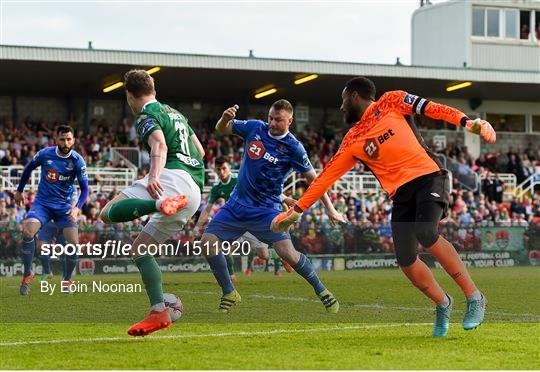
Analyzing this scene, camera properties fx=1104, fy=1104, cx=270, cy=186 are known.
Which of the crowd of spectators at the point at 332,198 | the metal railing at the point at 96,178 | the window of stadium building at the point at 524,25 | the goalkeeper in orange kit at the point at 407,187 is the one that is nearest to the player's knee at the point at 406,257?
the goalkeeper in orange kit at the point at 407,187

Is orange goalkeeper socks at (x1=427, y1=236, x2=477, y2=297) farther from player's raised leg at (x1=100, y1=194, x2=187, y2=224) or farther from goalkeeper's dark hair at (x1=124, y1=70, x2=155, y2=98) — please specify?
goalkeeper's dark hair at (x1=124, y1=70, x2=155, y2=98)

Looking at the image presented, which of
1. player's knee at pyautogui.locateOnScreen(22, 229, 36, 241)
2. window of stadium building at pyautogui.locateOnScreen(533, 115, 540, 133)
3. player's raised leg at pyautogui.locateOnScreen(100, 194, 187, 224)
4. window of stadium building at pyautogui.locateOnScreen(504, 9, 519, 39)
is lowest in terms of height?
player's knee at pyautogui.locateOnScreen(22, 229, 36, 241)

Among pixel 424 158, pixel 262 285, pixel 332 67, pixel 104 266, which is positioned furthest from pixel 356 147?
pixel 332 67

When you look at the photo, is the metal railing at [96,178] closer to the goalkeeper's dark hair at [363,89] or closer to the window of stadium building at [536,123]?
the goalkeeper's dark hair at [363,89]

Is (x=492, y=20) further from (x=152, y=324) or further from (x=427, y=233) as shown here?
(x=152, y=324)

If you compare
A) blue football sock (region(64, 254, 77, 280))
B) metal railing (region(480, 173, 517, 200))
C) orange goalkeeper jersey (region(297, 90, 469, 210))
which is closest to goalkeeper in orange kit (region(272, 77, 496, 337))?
orange goalkeeper jersey (region(297, 90, 469, 210))

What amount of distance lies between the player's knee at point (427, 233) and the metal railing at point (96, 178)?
19.4m

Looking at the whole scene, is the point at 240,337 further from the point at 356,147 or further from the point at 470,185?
the point at 470,185

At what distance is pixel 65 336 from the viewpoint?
9.66 m

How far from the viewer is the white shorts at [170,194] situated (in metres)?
9.38

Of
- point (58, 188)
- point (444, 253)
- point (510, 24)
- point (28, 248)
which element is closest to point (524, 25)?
point (510, 24)

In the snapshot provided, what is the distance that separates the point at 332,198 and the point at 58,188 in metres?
14.8

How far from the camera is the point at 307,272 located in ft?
39.8

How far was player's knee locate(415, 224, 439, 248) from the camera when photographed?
927 centimetres
